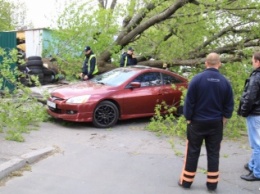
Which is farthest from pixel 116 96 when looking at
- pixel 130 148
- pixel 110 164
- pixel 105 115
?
pixel 110 164

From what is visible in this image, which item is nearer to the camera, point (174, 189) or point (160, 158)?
point (174, 189)

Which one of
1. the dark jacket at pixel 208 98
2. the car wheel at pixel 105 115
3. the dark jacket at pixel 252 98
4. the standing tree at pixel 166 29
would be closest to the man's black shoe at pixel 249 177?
the dark jacket at pixel 252 98

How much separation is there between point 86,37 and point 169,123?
21.7ft

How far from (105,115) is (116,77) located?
49.9 inches

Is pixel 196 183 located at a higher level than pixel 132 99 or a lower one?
lower

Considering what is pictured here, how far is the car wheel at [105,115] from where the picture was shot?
30.3 ft

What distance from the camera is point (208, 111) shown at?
16.5 ft

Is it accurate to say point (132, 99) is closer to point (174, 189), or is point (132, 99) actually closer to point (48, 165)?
point (48, 165)

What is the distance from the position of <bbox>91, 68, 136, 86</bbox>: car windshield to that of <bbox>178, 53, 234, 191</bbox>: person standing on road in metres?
4.84

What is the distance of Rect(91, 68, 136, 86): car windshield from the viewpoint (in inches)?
390

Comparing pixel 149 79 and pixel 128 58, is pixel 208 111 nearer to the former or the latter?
pixel 149 79

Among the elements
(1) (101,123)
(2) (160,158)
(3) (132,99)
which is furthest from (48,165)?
(3) (132,99)

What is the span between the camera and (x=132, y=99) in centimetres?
970

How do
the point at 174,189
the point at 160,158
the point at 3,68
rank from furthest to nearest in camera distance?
the point at 3,68 → the point at 160,158 → the point at 174,189
